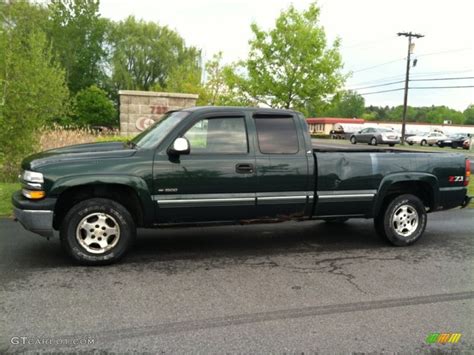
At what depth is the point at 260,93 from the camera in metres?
24.1

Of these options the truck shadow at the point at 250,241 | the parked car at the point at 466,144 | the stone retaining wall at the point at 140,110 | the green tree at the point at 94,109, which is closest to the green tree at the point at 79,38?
the green tree at the point at 94,109

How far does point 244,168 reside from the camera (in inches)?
210

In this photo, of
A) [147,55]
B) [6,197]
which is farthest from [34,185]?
[147,55]

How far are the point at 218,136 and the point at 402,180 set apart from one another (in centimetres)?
265

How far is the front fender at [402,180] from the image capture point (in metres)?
5.99

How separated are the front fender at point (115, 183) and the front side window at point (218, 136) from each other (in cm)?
73

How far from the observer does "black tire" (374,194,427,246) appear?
6.14 m

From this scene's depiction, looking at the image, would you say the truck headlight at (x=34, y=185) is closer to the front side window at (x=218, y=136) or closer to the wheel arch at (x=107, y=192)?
the wheel arch at (x=107, y=192)

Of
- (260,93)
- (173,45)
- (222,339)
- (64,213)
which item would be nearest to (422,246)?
(222,339)

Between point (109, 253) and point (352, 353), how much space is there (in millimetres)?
2877

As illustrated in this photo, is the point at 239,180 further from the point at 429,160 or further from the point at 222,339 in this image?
the point at 429,160

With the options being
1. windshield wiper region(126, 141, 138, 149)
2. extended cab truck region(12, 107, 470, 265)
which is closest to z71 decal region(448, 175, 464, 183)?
extended cab truck region(12, 107, 470, 265)

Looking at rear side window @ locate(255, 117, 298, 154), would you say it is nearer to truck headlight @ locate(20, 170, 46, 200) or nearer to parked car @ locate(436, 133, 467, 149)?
truck headlight @ locate(20, 170, 46, 200)

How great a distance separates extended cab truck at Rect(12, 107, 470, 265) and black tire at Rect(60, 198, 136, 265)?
0.01 m
